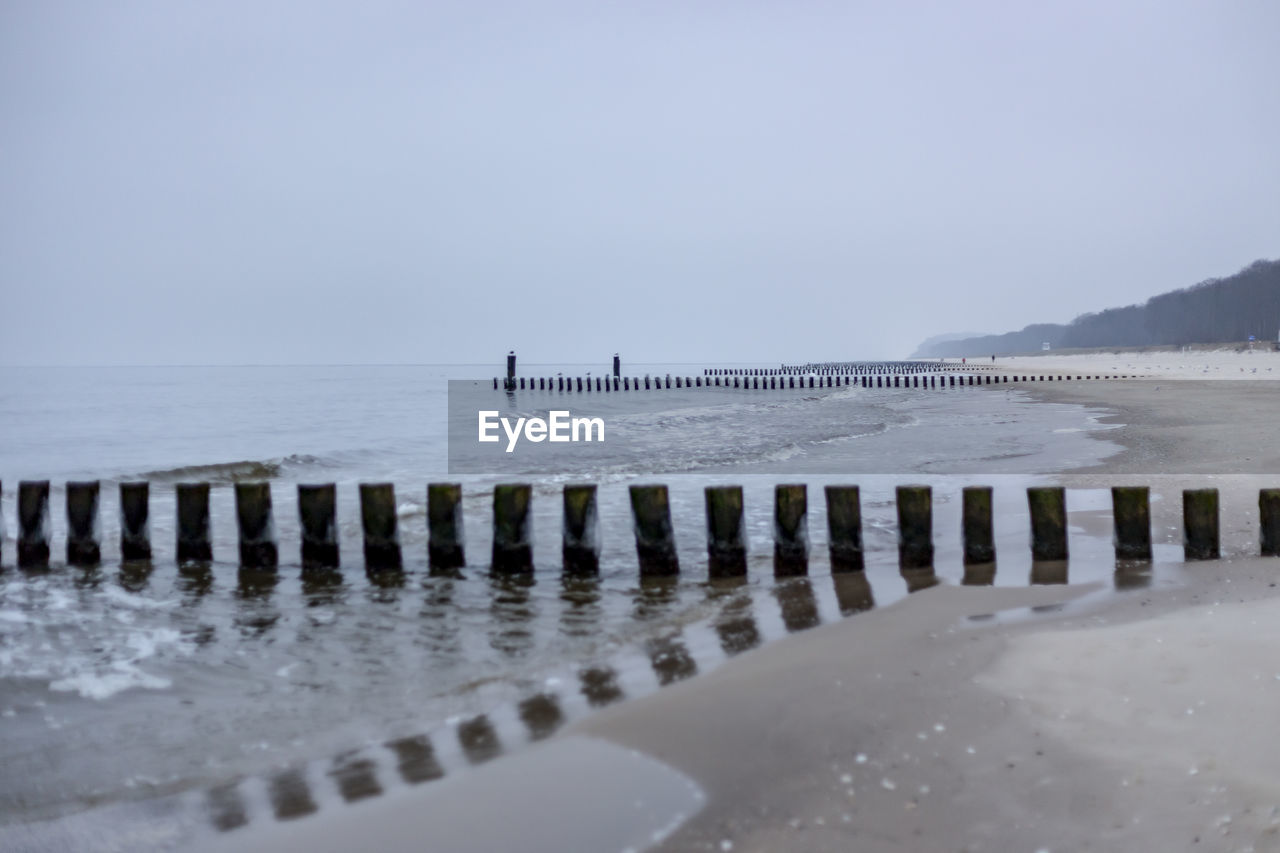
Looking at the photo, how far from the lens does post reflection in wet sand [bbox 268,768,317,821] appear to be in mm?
4055

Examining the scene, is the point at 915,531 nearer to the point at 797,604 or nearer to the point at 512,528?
the point at 797,604

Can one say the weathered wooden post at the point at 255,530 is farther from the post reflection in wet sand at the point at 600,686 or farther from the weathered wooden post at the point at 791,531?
the weathered wooden post at the point at 791,531

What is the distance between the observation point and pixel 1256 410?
24.2 m

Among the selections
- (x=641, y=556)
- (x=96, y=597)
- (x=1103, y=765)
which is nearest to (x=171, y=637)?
(x=96, y=597)

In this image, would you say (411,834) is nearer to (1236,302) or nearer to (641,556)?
(641,556)

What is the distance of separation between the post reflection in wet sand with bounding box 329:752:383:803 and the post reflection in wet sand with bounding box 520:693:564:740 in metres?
0.78

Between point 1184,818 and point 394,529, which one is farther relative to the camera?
point 394,529

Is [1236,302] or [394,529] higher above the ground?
[1236,302]

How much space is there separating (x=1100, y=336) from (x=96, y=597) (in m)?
211

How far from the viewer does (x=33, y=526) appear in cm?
992

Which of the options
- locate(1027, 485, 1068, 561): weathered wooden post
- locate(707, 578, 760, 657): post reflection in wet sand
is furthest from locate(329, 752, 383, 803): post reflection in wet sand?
locate(1027, 485, 1068, 561): weathered wooden post

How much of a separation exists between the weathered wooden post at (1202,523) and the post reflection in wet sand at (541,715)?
18.7ft

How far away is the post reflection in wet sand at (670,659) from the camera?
18.4ft

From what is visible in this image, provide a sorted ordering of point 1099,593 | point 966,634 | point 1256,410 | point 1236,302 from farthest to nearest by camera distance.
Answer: point 1236,302 → point 1256,410 → point 1099,593 → point 966,634
